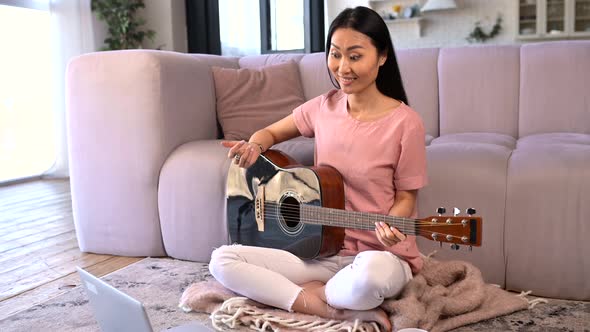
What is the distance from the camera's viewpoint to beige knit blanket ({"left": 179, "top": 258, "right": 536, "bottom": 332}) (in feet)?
4.46

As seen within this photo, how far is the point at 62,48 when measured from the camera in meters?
4.19

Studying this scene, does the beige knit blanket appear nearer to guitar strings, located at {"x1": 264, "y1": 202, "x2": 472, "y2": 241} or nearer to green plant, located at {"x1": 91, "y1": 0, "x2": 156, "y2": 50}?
guitar strings, located at {"x1": 264, "y1": 202, "x2": 472, "y2": 241}

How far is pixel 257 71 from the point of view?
2.42m

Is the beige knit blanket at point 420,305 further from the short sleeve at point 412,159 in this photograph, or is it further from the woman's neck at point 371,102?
the woman's neck at point 371,102

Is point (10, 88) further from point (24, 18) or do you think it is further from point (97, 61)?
point (97, 61)

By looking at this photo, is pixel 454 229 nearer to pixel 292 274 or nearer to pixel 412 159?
pixel 412 159

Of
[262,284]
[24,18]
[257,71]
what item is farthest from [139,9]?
[262,284]

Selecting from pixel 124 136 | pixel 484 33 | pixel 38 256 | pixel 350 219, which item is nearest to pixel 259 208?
pixel 350 219

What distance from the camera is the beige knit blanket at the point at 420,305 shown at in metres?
1.36

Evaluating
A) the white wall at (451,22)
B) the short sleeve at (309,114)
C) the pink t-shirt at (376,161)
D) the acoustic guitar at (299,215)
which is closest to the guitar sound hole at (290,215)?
the acoustic guitar at (299,215)

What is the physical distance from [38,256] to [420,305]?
1435mm

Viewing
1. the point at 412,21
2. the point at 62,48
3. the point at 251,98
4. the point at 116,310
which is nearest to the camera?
the point at 116,310

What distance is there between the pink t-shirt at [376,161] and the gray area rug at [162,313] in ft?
0.92

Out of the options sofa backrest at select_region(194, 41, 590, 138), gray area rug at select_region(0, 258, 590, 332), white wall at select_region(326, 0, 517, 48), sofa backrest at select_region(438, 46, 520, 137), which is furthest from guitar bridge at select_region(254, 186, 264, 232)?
white wall at select_region(326, 0, 517, 48)
